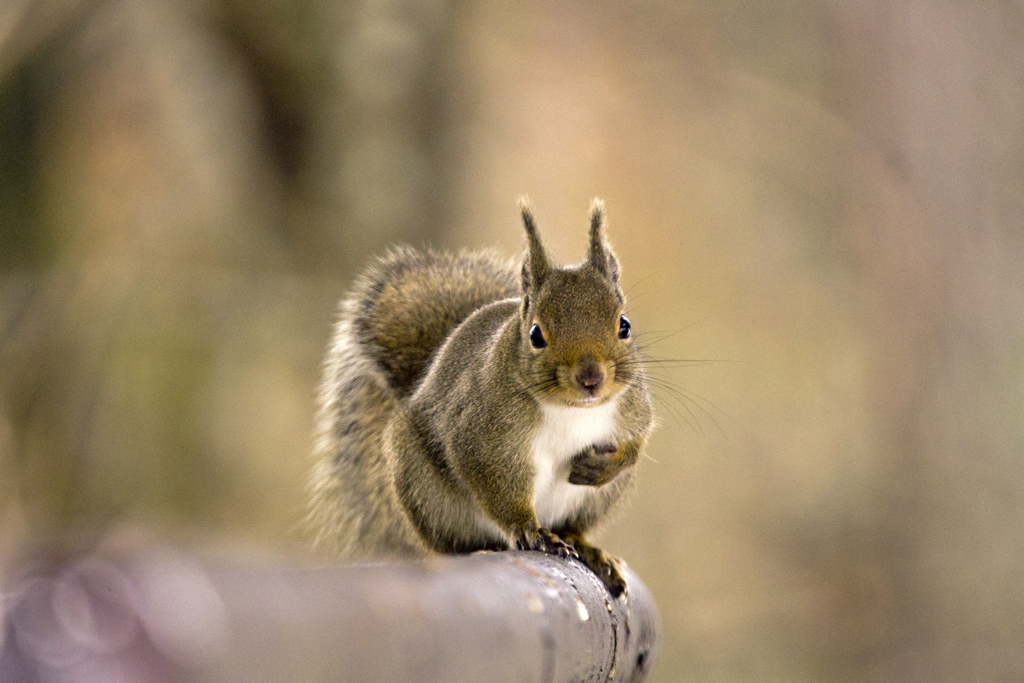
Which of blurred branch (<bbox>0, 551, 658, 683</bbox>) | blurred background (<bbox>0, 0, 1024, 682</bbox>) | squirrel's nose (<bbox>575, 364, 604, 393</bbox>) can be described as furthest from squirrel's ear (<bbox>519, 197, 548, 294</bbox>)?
blurred background (<bbox>0, 0, 1024, 682</bbox>)

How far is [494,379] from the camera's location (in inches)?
44.9

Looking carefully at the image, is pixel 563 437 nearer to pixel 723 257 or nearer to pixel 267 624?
pixel 267 624

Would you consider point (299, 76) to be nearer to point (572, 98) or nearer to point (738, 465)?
point (572, 98)

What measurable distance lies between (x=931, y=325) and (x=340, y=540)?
242cm

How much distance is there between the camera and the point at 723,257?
3131mm

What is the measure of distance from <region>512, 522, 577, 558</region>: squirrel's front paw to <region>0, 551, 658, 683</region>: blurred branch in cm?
46

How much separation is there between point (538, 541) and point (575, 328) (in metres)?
0.22

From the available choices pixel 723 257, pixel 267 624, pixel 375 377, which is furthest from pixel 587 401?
pixel 723 257

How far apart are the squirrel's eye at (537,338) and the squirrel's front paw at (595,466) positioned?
5.2 inches

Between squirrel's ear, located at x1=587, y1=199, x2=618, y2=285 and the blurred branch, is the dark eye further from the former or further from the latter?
the blurred branch

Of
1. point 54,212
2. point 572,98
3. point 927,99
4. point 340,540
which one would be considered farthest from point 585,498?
point 927,99

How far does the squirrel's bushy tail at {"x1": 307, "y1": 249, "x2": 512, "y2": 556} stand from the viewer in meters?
1.36

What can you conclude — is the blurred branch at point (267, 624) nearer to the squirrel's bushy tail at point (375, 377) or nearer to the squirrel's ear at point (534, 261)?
the squirrel's ear at point (534, 261)

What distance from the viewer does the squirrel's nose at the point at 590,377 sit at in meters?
1.03
